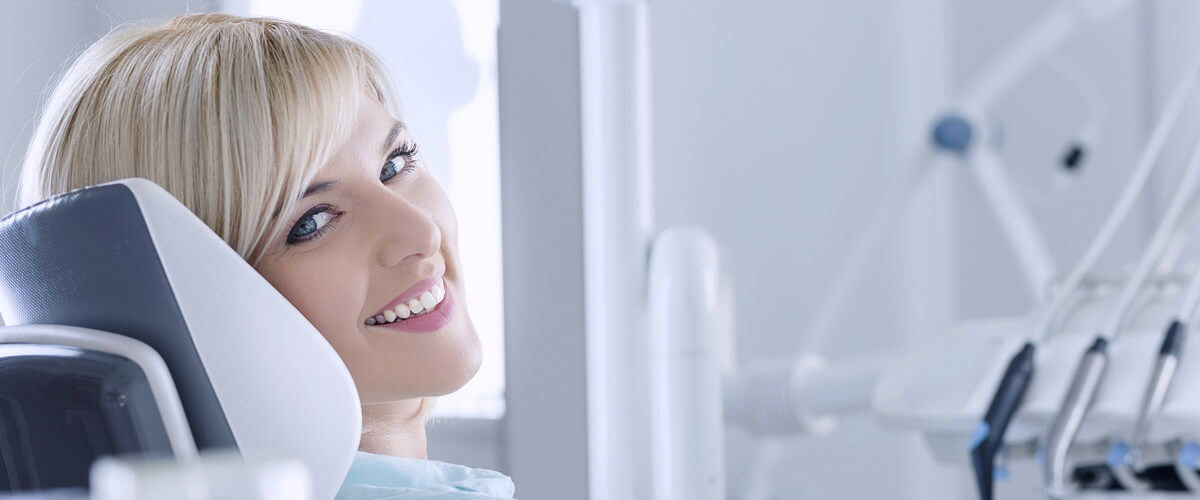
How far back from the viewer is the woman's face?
65cm

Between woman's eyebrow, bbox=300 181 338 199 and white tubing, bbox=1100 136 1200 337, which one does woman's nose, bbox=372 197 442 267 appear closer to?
woman's eyebrow, bbox=300 181 338 199

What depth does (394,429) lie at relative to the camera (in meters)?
0.75

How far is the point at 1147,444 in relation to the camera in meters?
0.76

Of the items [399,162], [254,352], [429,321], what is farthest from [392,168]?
[254,352]

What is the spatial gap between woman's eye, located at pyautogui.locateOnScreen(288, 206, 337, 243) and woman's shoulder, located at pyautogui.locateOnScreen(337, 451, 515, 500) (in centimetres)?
14

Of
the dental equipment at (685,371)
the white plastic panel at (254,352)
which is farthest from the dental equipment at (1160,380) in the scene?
the white plastic panel at (254,352)

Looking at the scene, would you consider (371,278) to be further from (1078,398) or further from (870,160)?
(870,160)

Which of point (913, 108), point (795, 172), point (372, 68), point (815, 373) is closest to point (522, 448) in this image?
point (815, 373)

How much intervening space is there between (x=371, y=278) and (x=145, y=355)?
19cm

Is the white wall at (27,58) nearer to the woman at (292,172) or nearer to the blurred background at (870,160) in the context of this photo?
the woman at (292,172)

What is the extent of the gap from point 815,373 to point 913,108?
729 millimetres

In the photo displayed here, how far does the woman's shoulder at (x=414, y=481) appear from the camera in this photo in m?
0.62

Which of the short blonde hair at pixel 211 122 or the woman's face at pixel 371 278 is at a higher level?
the short blonde hair at pixel 211 122

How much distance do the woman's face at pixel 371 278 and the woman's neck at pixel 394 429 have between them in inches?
2.7
